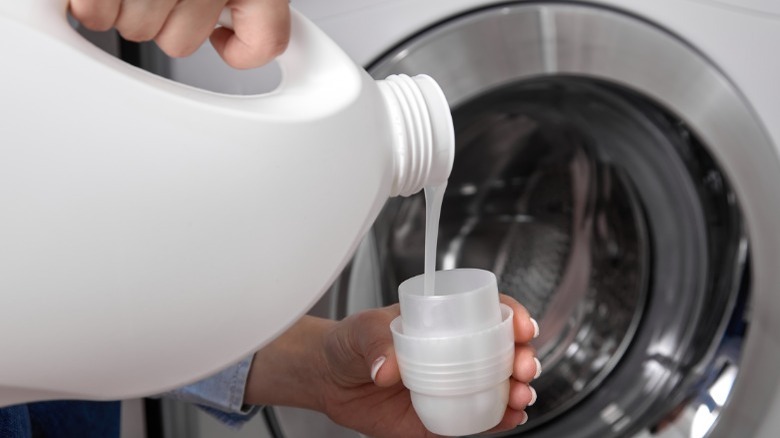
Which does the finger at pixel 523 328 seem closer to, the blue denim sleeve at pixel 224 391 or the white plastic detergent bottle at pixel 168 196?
the white plastic detergent bottle at pixel 168 196

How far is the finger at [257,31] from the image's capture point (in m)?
0.42

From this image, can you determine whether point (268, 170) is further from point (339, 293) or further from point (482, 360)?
point (339, 293)

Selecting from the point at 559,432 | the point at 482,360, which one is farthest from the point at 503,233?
the point at 482,360

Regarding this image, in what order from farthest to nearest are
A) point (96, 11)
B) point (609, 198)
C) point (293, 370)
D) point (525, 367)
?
point (609, 198), point (293, 370), point (525, 367), point (96, 11)

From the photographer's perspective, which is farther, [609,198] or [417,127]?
[609,198]

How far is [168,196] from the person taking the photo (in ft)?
1.27

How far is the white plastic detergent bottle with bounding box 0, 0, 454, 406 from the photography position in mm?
366

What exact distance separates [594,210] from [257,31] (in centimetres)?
52

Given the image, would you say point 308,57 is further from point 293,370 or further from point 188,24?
point 293,370

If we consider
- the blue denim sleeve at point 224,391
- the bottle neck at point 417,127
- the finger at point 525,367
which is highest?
the bottle neck at point 417,127

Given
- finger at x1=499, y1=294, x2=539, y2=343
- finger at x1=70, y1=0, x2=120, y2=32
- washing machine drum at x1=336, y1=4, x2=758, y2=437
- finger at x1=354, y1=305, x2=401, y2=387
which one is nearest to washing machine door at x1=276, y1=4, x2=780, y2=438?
washing machine drum at x1=336, y1=4, x2=758, y2=437

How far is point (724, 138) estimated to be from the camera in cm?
73

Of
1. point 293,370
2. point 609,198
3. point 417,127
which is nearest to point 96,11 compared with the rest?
point 417,127

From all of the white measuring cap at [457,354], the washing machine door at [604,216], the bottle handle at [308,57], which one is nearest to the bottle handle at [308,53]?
the bottle handle at [308,57]
